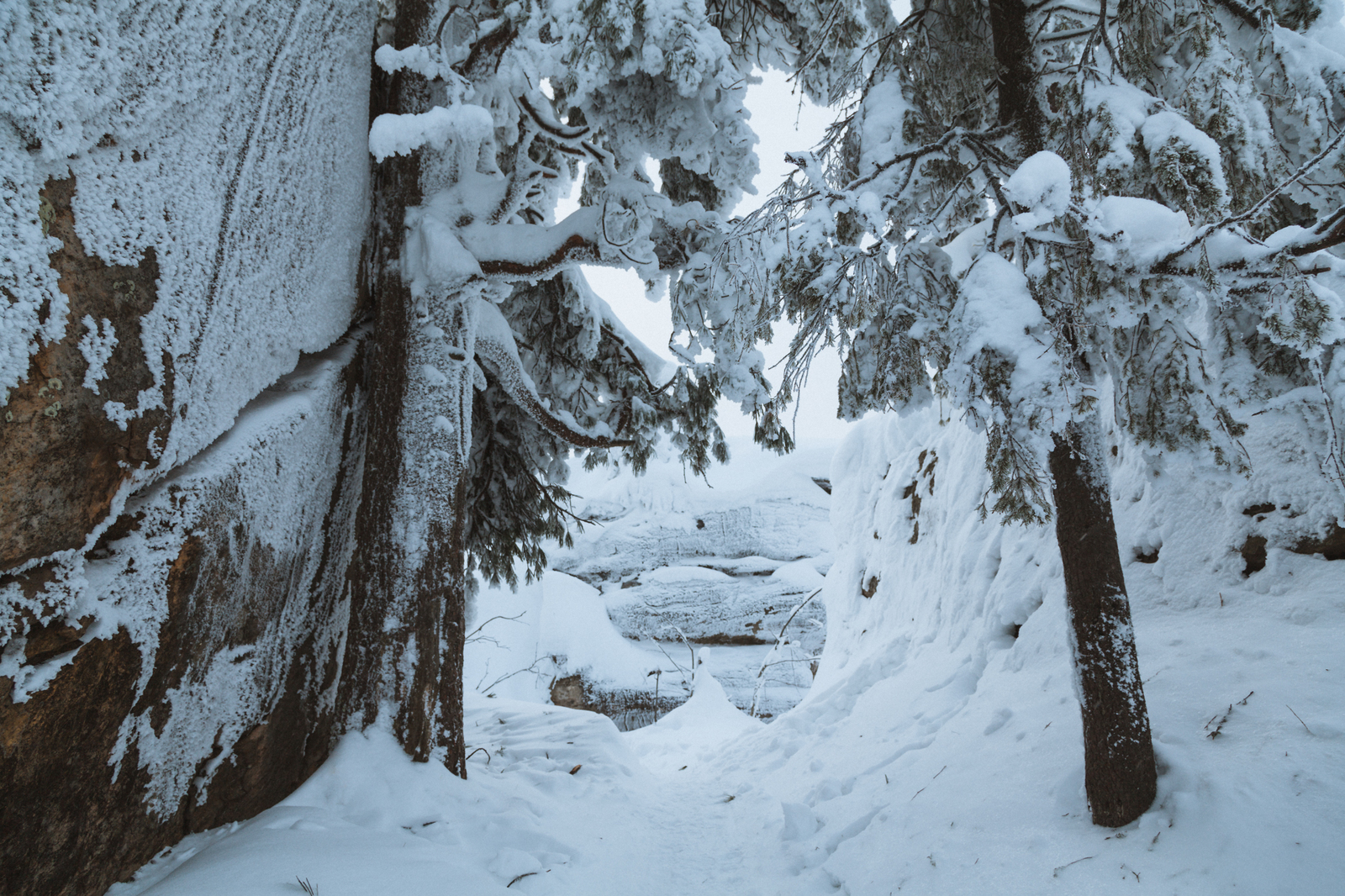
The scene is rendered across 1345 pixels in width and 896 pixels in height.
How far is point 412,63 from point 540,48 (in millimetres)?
724

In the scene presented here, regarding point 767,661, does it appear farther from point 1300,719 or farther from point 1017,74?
point 1017,74

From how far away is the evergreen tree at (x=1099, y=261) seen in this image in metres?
2.29

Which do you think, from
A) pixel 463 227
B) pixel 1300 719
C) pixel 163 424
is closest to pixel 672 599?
pixel 463 227

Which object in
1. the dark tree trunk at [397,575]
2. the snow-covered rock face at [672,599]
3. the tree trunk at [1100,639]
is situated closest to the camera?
the tree trunk at [1100,639]

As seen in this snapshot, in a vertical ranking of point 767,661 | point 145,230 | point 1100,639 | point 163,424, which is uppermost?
point 145,230

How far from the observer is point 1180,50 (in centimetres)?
295

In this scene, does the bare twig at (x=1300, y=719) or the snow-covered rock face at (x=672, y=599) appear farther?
the snow-covered rock face at (x=672, y=599)

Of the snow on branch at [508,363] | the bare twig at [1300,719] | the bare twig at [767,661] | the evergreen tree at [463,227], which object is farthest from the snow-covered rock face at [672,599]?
the bare twig at [1300,719]

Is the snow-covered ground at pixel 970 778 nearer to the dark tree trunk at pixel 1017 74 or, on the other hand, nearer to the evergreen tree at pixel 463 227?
A: the evergreen tree at pixel 463 227

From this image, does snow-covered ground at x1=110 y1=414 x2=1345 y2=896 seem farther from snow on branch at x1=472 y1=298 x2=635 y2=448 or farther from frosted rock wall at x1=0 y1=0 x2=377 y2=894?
snow on branch at x1=472 y1=298 x2=635 y2=448

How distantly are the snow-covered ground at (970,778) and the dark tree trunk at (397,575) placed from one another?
21cm

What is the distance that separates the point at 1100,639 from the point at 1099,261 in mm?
1565

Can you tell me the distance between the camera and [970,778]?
3297 millimetres

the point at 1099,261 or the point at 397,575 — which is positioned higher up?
the point at 1099,261
